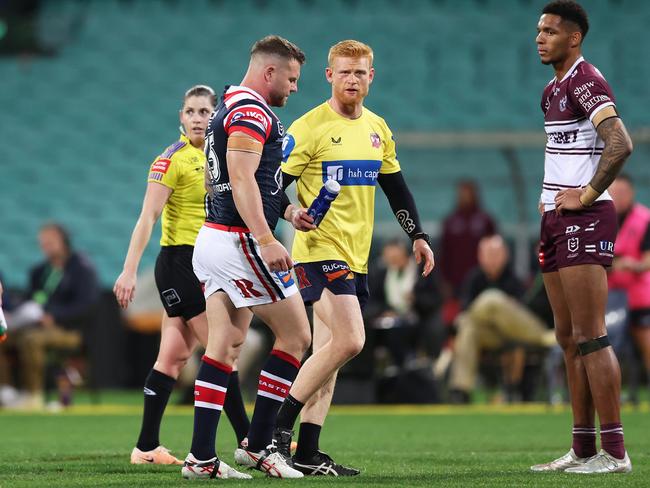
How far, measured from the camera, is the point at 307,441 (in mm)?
6324

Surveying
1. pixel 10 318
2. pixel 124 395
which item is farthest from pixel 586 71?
pixel 124 395

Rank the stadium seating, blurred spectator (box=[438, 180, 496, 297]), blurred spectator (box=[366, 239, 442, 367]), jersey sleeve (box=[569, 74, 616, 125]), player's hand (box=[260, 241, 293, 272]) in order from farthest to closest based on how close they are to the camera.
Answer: the stadium seating < blurred spectator (box=[438, 180, 496, 297]) < blurred spectator (box=[366, 239, 442, 367]) < jersey sleeve (box=[569, 74, 616, 125]) < player's hand (box=[260, 241, 293, 272])

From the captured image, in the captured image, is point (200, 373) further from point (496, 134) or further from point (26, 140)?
point (26, 140)

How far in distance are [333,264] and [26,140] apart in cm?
1488

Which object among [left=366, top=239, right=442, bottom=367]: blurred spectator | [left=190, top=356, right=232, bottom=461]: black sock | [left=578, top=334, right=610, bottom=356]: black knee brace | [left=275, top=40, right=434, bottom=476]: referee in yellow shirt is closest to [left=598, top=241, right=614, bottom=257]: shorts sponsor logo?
[left=578, top=334, right=610, bottom=356]: black knee brace

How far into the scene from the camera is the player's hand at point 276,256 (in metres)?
5.61

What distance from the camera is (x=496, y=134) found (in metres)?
15.8

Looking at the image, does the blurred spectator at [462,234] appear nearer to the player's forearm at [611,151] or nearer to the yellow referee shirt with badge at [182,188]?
the yellow referee shirt with badge at [182,188]

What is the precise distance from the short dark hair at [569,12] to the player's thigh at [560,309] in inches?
51.4

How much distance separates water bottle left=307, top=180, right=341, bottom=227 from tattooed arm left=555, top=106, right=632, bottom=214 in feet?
4.19

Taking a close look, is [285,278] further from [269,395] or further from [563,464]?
[563,464]

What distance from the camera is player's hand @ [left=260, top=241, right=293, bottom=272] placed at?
5.61 m

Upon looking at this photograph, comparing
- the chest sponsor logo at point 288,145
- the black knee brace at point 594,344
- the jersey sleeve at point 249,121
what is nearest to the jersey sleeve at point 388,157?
the chest sponsor logo at point 288,145

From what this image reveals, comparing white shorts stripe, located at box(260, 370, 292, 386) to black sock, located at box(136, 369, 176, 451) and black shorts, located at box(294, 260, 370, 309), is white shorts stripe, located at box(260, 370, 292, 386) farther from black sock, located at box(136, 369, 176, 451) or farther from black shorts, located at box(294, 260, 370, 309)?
black sock, located at box(136, 369, 176, 451)
